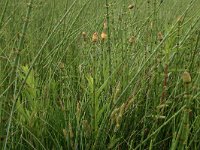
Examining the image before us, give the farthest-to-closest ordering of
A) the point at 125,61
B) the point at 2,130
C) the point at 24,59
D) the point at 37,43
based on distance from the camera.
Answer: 1. the point at 37,43
2. the point at 24,59
3. the point at 125,61
4. the point at 2,130

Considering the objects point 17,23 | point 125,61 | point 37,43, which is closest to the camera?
point 125,61

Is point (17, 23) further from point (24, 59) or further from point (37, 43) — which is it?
point (24, 59)

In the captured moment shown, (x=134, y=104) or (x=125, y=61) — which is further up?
(x=125, y=61)

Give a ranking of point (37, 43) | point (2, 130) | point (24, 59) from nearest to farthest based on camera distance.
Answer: point (2, 130)
point (24, 59)
point (37, 43)

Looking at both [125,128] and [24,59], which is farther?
[24,59]

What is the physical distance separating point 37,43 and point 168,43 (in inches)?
33.3

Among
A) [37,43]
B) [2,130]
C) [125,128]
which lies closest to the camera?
[2,130]

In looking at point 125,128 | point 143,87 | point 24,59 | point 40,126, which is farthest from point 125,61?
point 24,59

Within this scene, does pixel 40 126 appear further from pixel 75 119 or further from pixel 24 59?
pixel 24 59

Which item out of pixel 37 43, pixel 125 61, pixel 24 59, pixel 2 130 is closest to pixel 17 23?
pixel 37 43

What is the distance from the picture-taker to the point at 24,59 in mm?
1653

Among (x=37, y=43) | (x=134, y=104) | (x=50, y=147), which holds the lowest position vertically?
(x=50, y=147)

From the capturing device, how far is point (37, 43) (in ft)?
6.02

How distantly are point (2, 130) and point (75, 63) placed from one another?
698mm
